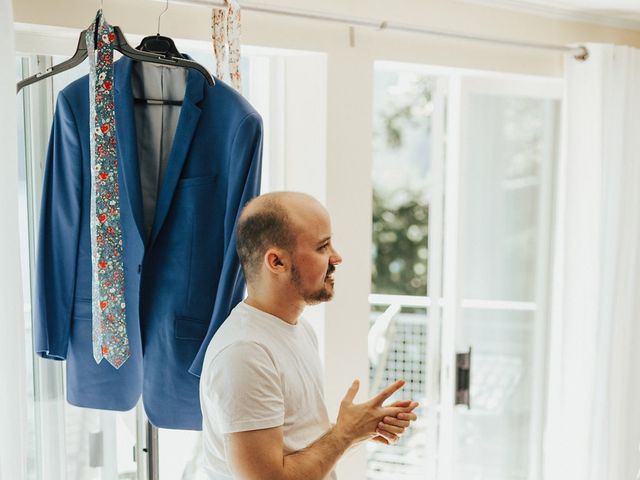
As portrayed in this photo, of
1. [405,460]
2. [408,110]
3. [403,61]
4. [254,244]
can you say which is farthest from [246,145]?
[408,110]

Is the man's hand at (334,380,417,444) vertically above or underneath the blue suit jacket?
underneath

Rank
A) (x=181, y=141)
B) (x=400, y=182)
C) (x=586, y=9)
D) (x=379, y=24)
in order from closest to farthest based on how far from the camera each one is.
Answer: (x=181, y=141)
(x=379, y=24)
(x=586, y=9)
(x=400, y=182)

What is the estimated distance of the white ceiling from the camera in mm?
2783

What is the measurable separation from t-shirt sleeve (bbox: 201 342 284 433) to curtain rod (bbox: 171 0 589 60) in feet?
3.09

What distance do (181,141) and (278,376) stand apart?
1.98 ft

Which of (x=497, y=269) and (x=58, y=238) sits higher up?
(x=58, y=238)

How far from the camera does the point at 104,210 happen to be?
1.66 metres

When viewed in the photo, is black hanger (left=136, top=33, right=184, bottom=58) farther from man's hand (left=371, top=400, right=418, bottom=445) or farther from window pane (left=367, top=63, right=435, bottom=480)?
window pane (left=367, top=63, right=435, bottom=480)

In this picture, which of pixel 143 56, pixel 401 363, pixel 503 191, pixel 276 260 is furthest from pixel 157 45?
pixel 401 363

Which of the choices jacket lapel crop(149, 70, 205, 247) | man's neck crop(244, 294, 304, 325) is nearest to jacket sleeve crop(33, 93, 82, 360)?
jacket lapel crop(149, 70, 205, 247)

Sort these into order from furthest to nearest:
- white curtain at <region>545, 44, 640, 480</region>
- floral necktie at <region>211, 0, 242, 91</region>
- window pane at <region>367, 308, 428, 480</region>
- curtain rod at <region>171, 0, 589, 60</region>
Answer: window pane at <region>367, 308, 428, 480</region>, white curtain at <region>545, 44, 640, 480</region>, curtain rod at <region>171, 0, 589, 60</region>, floral necktie at <region>211, 0, 242, 91</region>

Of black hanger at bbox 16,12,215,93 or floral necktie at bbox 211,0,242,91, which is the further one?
floral necktie at bbox 211,0,242,91

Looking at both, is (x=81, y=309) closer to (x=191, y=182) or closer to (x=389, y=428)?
(x=191, y=182)

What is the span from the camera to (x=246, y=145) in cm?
173
